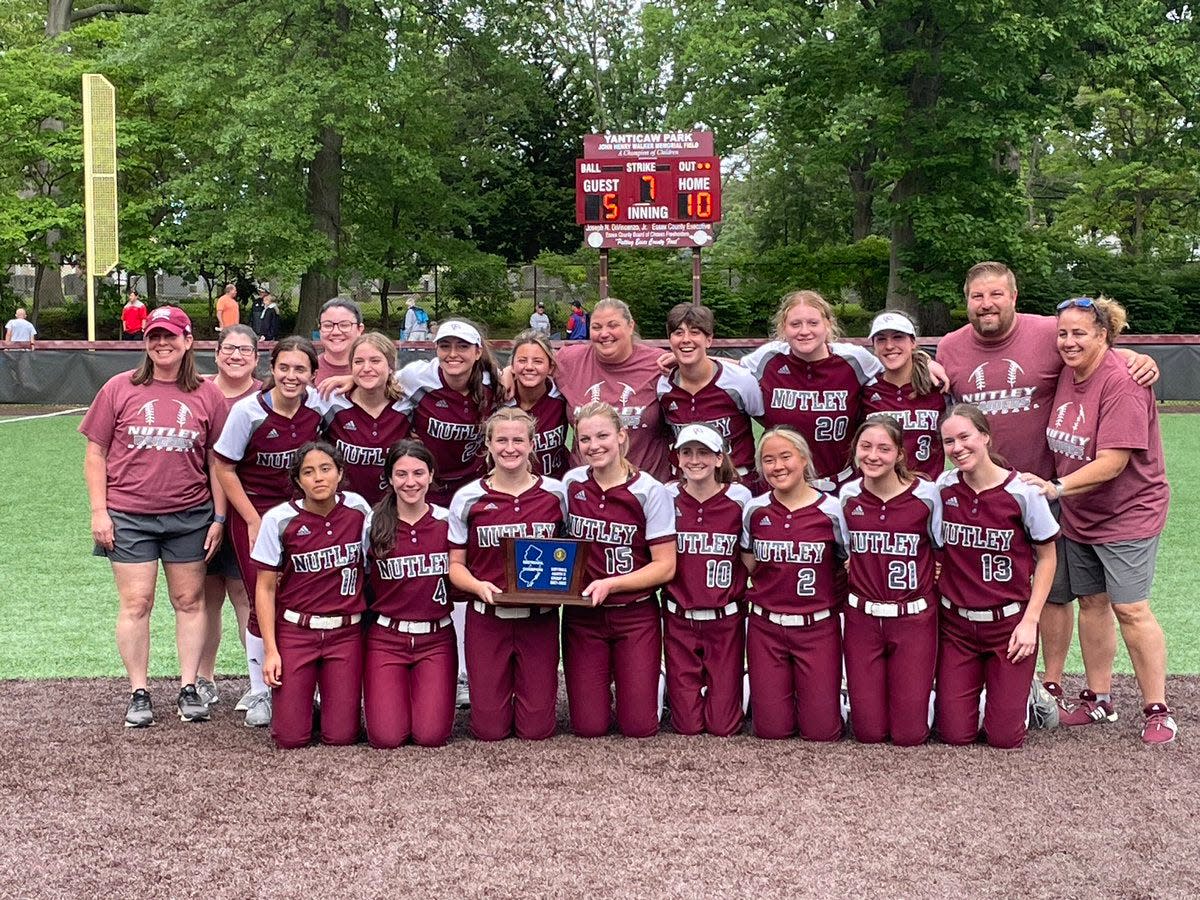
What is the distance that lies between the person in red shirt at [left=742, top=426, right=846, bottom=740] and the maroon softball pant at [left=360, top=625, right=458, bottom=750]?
1.26m

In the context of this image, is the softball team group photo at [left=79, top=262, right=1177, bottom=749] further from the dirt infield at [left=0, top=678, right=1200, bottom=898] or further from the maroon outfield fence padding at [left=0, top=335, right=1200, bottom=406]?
the maroon outfield fence padding at [left=0, top=335, right=1200, bottom=406]

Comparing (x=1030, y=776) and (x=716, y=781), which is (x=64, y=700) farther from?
(x=1030, y=776)

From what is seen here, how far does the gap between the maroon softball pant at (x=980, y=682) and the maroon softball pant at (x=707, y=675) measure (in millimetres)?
827

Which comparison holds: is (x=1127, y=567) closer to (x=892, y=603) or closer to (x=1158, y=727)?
(x=1158, y=727)

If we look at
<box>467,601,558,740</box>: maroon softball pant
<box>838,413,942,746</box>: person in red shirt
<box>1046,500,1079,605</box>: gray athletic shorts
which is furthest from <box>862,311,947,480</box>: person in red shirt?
<box>467,601,558,740</box>: maroon softball pant

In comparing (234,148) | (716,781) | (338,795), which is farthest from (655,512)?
(234,148)

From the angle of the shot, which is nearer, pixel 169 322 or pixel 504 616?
pixel 504 616

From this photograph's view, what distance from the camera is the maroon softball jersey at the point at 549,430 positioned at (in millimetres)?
5934

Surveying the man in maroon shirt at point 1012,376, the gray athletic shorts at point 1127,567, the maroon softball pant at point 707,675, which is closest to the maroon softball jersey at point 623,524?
the maroon softball pant at point 707,675

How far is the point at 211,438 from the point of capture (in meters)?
5.66

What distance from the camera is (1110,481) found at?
17.4ft

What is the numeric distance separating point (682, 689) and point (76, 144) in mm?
26383

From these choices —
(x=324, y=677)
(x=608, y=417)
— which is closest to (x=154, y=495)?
(x=324, y=677)

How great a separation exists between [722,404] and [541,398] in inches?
32.6
